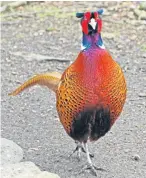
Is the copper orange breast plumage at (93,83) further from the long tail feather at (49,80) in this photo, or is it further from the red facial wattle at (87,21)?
the long tail feather at (49,80)

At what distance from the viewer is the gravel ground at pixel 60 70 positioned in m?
4.67

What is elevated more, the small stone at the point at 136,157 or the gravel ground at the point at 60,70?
the small stone at the point at 136,157

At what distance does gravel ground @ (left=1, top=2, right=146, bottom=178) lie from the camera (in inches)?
184

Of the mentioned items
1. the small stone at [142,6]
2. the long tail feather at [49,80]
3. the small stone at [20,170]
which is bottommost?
the small stone at [142,6]

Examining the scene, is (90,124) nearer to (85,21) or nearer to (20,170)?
(20,170)

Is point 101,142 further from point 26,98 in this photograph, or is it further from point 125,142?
point 26,98

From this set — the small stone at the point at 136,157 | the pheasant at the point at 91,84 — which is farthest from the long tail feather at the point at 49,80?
the small stone at the point at 136,157

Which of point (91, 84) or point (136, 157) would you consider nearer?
point (91, 84)

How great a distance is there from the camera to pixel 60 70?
277 inches

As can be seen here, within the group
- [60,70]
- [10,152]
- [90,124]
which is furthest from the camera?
[60,70]

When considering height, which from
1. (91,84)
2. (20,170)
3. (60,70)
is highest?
(91,84)

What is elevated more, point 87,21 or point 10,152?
point 87,21

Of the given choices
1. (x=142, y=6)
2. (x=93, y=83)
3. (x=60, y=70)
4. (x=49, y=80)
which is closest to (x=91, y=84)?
(x=93, y=83)

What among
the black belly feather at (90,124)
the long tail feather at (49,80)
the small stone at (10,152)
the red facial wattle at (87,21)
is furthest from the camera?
the long tail feather at (49,80)
